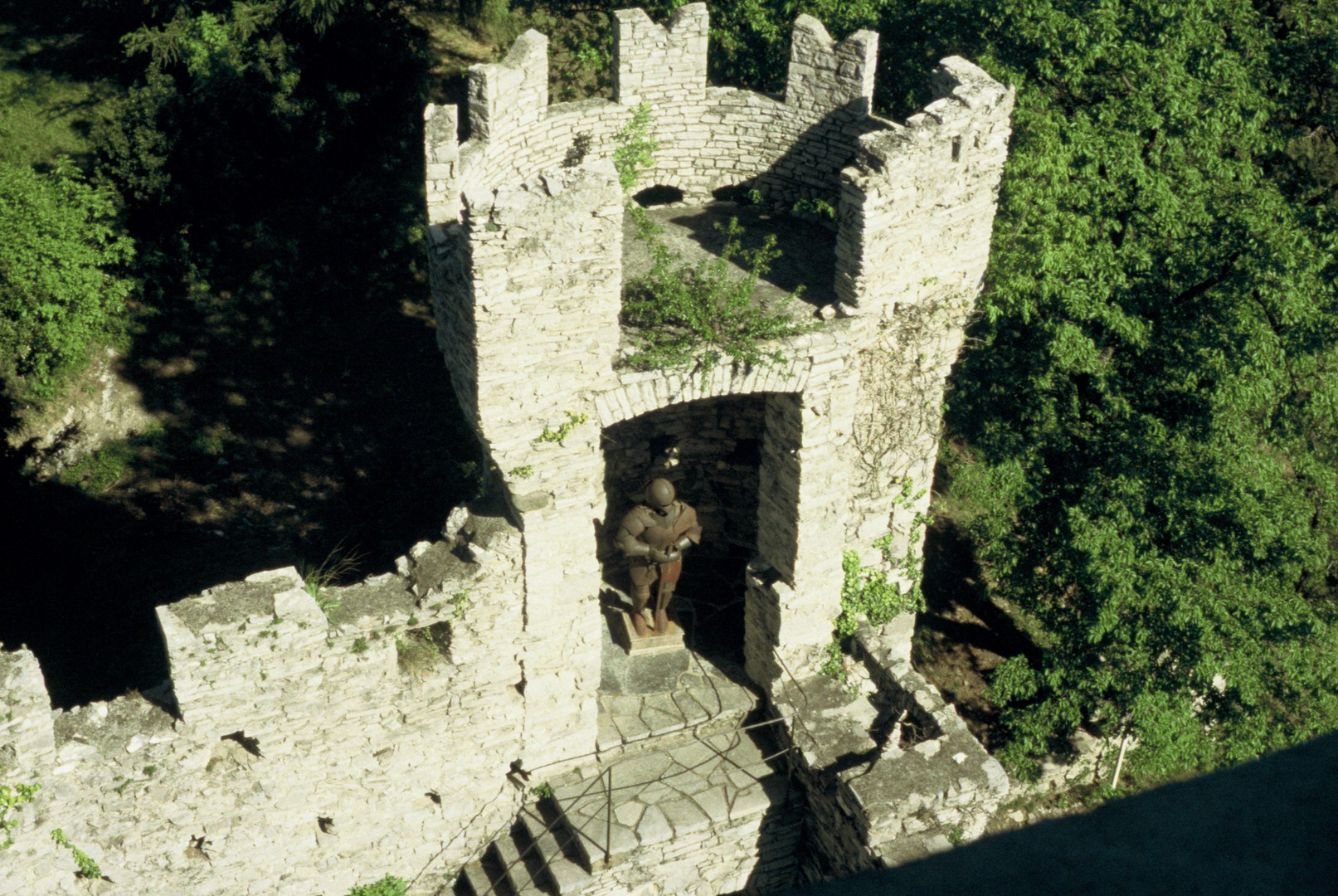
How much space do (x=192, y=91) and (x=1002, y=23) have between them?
38.2ft

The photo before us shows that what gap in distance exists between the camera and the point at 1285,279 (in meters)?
14.0

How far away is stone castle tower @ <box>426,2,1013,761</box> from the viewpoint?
11211mm

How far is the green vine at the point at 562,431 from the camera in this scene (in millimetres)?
11703

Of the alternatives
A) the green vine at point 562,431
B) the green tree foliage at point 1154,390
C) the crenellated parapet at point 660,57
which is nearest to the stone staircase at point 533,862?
the green vine at point 562,431

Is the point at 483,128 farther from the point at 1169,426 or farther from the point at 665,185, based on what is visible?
the point at 1169,426

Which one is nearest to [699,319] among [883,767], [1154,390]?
[883,767]

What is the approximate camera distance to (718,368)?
39.3ft

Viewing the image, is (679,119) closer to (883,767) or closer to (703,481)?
(703,481)

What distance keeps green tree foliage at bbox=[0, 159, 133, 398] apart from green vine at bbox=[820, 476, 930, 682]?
11.8 metres

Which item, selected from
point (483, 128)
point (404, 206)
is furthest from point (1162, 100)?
point (404, 206)

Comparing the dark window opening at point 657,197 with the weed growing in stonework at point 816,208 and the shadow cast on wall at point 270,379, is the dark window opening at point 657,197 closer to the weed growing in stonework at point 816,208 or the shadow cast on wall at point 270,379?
the weed growing in stonework at point 816,208

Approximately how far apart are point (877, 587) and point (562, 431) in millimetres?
3823

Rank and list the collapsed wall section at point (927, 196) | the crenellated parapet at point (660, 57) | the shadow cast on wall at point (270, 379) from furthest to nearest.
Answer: the shadow cast on wall at point (270, 379)
the crenellated parapet at point (660, 57)
the collapsed wall section at point (927, 196)

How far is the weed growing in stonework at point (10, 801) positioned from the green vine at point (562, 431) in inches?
173
